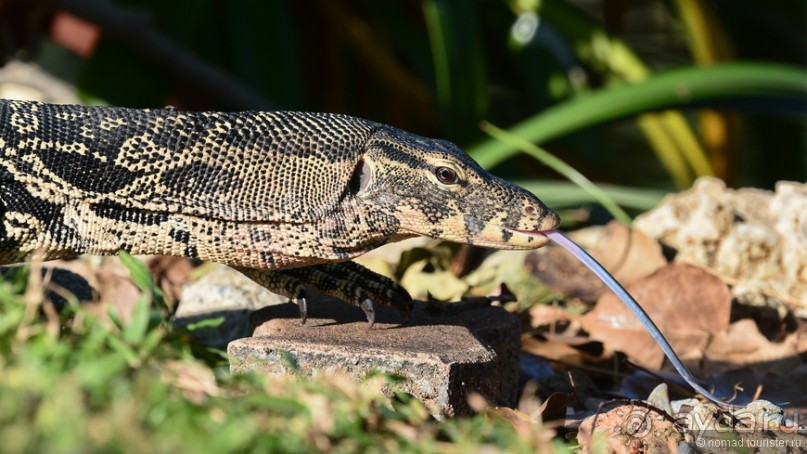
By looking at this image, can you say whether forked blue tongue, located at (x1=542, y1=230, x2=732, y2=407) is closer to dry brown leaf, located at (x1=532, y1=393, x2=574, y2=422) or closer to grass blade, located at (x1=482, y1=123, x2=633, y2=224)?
dry brown leaf, located at (x1=532, y1=393, x2=574, y2=422)

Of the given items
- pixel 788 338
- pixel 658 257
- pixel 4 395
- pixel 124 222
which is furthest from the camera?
pixel 658 257

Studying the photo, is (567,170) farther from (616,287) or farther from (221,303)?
(616,287)


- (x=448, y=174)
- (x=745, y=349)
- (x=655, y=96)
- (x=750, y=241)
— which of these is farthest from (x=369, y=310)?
(x=655, y=96)

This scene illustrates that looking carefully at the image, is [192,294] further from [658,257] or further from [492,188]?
[658,257]

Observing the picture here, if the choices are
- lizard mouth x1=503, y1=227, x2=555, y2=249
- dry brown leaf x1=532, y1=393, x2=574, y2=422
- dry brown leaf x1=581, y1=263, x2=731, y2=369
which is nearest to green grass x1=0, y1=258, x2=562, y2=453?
dry brown leaf x1=532, y1=393, x2=574, y2=422

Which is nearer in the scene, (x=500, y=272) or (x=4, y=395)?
(x=4, y=395)

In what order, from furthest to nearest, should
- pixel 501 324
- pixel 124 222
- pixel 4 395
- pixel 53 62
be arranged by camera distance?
1. pixel 53 62
2. pixel 501 324
3. pixel 124 222
4. pixel 4 395

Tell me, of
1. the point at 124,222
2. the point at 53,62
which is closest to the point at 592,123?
the point at 124,222
